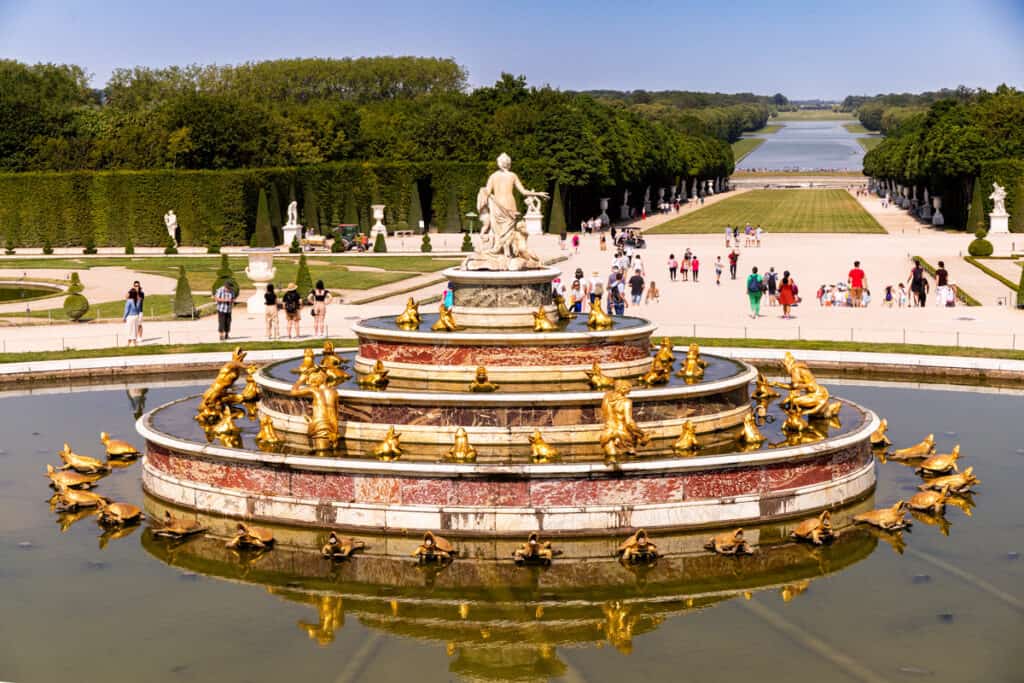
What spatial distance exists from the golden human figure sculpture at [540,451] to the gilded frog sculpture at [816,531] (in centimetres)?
361

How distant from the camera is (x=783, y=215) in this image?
376 ft

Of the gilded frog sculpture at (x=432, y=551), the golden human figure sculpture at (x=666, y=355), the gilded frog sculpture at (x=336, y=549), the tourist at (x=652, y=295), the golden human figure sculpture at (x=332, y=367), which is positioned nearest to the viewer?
the gilded frog sculpture at (x=432, y=551)

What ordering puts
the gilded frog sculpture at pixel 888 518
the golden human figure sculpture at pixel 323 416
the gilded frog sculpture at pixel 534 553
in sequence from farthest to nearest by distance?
the golden human figure sculpture at pixel 323 416, the gilded frog sculpture at pixel 888 518, the gilded frog sculpture at pixel 534 553

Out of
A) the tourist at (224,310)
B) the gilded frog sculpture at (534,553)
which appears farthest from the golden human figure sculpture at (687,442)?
the tourist at (224,310)

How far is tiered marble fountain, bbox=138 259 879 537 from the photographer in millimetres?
19312

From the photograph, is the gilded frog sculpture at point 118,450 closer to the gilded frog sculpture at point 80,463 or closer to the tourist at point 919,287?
the gilded frog sculpture at point 80,463

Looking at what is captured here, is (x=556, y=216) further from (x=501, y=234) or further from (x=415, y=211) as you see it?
(x=501, y=234)

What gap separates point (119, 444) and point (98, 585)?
6.81 m

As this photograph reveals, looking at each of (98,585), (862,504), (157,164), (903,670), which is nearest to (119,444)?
(98,585)

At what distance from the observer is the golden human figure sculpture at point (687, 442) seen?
21.0 m

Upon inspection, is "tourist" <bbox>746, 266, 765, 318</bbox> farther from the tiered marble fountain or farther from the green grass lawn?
the green grass lawn

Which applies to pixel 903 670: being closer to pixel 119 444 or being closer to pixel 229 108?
pixel 119 444

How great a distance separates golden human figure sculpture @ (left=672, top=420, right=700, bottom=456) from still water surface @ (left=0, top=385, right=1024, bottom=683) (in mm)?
2743

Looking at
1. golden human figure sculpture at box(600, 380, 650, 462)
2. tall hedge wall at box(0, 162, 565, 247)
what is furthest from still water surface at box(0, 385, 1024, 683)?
tall hedge wall at box(0, 162, 565, 247)
